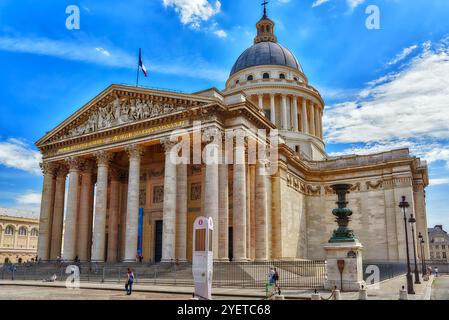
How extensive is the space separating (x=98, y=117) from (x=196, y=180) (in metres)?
10.8

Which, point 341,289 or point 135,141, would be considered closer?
point 341,289

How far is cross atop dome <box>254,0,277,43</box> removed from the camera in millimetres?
70875

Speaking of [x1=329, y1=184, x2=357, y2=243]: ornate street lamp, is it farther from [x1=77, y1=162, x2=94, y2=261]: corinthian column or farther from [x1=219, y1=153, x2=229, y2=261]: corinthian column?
[x1=77, y1=162, x2=94, y2=261]: corinthian column

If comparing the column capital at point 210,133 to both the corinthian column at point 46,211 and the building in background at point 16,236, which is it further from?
the building in background at point 16,236

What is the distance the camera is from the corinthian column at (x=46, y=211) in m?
40.6

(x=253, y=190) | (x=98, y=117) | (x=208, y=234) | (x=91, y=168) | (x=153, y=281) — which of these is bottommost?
(x=153, y=281)

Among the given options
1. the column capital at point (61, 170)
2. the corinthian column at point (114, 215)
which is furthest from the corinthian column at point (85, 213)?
the column capital at point (61, 170)

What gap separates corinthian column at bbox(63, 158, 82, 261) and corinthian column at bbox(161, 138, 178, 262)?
11.3 m

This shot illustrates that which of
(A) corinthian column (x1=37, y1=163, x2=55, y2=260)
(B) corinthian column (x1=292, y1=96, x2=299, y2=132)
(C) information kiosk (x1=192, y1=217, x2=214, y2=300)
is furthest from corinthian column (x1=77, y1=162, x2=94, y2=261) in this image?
(B) corinthian column (x1=292, y1=96, x2=299, y2=132)

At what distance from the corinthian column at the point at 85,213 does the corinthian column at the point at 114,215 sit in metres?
2.13

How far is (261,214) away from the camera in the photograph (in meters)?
34.6

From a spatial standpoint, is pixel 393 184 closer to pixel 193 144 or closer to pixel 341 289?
pixel 193 144
